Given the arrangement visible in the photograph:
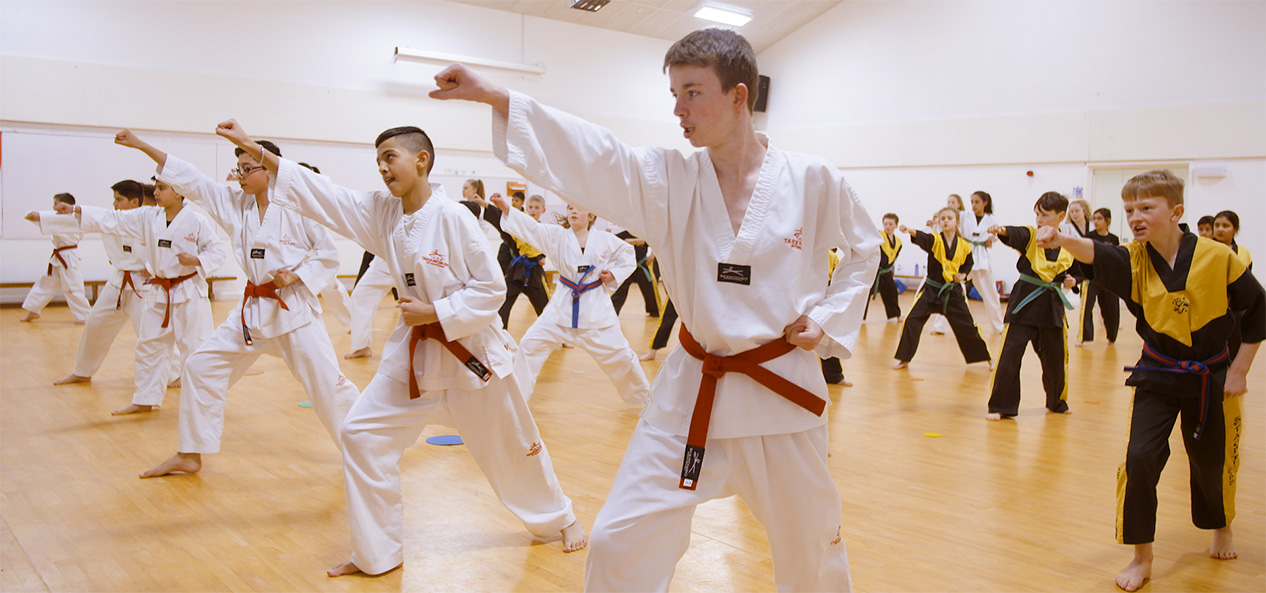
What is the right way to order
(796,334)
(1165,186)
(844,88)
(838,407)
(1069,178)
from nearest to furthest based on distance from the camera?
(796,334) < (1165,186) < (838,407) < (1069,178) < (844,88)

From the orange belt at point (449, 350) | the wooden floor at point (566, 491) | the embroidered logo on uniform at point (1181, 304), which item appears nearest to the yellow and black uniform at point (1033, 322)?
the wooden floor at point (566, 491)

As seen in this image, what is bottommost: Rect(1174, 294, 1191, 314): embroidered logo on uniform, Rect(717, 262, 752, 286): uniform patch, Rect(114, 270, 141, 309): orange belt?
Rect(114, 270, 141, 309): orange belt

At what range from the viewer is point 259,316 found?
394 centimetres

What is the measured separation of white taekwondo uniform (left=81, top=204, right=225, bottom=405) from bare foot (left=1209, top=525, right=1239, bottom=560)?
5.55 metres

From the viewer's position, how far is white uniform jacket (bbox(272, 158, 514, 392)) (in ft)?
9.73

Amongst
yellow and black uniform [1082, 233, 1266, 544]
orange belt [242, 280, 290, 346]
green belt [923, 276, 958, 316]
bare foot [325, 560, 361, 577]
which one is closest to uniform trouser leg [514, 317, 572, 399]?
orange belt [242, 280, 290, 346]

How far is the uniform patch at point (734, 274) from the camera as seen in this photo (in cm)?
190

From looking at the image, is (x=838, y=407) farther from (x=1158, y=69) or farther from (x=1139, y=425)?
(x=1158, y=69)

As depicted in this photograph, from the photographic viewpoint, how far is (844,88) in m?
16.0

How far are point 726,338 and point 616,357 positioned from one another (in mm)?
3489

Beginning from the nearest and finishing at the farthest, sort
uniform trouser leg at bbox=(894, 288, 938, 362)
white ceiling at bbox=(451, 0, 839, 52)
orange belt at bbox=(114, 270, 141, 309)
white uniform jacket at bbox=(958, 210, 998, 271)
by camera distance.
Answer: orange belt at bbox=(114, 270, 141, 309) → uniform trouser leg at bbox=(894, 288, 938, 362) → white uniform jacket at bbox=(958, 210, 998, 271) → white ceiling at bbox=(451, 0, 839, 52)

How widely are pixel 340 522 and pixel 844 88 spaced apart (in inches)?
569

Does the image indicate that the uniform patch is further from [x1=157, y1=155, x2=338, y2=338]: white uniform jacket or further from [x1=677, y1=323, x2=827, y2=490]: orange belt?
[x1=157, y1=155, x2=338, y2=338]: white uniform jacket

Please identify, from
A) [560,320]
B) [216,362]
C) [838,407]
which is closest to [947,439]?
[838,407]
